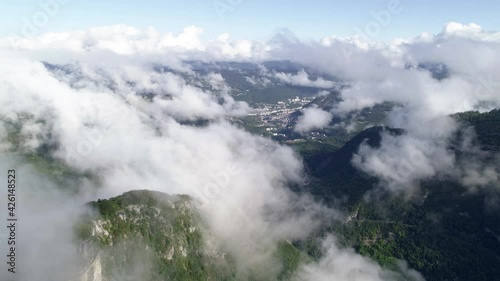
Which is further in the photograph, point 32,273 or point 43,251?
point 43,251

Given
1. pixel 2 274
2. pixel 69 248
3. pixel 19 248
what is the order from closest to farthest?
pixel 2 274 < pixel 19 248 < pixel 69 248

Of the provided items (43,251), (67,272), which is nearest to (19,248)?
(43,251)

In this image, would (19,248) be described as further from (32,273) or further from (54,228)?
(54,228)

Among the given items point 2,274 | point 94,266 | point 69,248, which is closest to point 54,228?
point 69,248

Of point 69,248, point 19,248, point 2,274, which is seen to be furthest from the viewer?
point 69,248

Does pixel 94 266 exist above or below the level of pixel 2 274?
below

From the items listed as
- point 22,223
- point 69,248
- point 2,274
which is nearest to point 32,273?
point 2,274

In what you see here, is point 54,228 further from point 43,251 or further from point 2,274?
point 2,274

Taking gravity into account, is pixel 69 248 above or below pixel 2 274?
below

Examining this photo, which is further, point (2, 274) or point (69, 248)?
point (69, 248)
